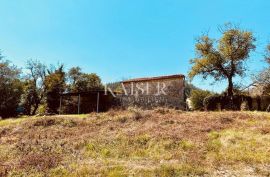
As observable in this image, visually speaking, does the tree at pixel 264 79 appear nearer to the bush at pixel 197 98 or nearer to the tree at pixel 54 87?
the bush at pixel 197 98

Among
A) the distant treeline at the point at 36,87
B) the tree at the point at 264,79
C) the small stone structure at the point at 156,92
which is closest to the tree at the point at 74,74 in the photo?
the distant treeline at the point at 36,87

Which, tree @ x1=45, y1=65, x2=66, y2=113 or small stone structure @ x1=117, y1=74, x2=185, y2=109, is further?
tree @ x1=45, y1=65, x2=66, y2=113

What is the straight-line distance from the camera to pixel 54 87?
1679 inches

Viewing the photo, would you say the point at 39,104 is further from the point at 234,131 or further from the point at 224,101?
the point at 234,131

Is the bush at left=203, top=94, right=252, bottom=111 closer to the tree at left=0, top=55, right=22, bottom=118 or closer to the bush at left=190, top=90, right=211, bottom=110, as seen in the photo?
the bush at left=190, top=90, right=211, bottom=110

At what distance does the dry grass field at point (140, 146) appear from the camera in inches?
460

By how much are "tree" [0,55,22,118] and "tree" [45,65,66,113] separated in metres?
4.06

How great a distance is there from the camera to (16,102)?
43.7m

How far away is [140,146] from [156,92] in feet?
64.0

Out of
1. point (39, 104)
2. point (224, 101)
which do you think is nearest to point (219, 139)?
point (224, 101)

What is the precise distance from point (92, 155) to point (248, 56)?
86.0ft

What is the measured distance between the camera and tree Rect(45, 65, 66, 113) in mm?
40969

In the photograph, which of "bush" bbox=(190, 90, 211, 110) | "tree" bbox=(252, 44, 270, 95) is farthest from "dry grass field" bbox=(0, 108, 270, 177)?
"bush" bbox=(190, 90, 211, 110)

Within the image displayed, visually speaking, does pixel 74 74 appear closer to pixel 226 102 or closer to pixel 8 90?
pixel 8 90
